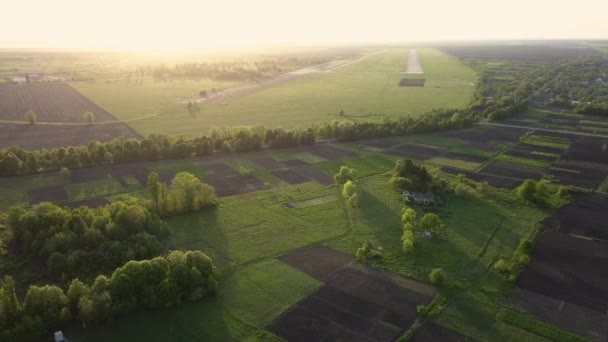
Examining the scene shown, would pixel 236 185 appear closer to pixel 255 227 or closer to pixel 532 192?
pixel 255 227

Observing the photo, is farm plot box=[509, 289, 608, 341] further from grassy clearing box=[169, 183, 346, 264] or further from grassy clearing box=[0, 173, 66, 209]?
grassy clearing box=[0, 173, 66, 209]

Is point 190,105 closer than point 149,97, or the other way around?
point 190,105

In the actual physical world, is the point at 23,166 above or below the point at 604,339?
above

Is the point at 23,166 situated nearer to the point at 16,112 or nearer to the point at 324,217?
the point at 324,217

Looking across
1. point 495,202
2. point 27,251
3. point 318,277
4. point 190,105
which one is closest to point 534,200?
point 495,202

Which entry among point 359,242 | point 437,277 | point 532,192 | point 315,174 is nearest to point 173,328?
point 359,242

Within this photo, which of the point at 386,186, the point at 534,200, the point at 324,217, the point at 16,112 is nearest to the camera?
the point at 324,217

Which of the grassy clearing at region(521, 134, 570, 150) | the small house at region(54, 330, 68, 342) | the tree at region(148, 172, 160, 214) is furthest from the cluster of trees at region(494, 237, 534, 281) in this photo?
the grassy clearing at region(521, 134, 570, 150)
